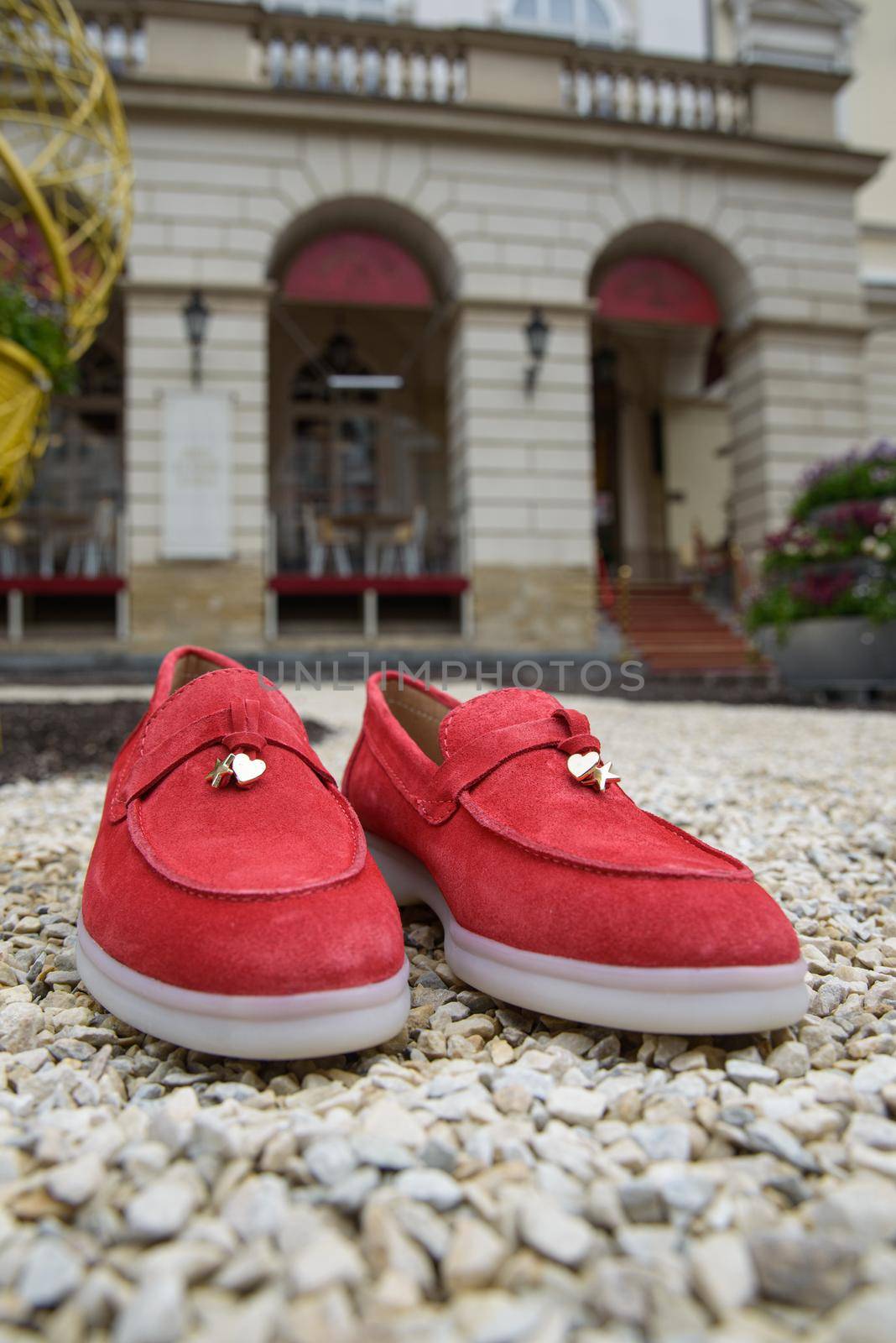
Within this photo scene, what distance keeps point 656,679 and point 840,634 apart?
7.56ft

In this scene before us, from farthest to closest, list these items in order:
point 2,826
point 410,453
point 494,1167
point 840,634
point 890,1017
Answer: point 410,453
point 840,634
point 2,826
point 890,1017
point 494,1167

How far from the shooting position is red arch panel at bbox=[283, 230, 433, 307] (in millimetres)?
9008

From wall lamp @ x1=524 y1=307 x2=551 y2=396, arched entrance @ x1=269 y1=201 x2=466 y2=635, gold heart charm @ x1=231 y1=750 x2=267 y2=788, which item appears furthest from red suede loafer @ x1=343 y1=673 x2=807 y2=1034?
wall lamp @ x1=524 y1=307 x2=551 y2=396

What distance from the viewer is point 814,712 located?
4668mm

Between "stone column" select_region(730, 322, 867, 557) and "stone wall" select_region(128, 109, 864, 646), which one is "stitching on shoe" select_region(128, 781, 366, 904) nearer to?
"stone wall" select_region(128, 109, 864, 646)

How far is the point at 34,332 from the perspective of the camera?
283 cm

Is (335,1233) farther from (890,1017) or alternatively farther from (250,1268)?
(890,1017)

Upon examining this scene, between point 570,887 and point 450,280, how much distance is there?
967cm

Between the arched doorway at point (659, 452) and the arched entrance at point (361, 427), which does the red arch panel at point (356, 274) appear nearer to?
the arched entrance at point (361, 427)

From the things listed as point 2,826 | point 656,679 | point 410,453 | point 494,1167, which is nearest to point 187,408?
point 410,453

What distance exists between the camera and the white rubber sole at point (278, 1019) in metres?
0.72

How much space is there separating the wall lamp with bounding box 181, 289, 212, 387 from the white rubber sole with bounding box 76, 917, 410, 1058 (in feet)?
28.5

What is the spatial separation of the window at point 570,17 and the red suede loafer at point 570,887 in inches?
531

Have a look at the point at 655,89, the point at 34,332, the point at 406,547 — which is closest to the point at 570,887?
the point at 34,332
